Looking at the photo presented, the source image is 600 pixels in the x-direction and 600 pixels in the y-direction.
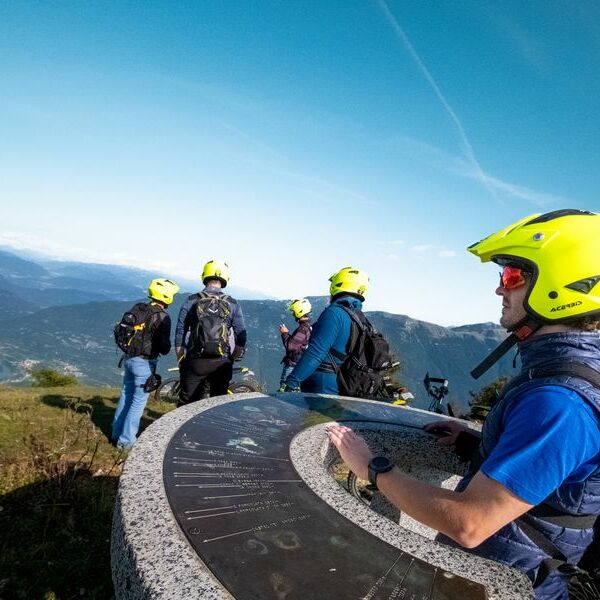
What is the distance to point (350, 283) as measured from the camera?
17.3 ft

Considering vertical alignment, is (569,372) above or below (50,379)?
above

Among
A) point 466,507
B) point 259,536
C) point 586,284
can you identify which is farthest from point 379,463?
point 586,284

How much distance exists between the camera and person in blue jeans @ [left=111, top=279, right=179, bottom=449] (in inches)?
285

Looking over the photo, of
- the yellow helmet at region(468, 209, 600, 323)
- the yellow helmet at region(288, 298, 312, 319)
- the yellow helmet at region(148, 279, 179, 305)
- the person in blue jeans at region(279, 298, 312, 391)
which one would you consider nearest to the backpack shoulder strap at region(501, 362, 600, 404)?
the yellow helmet at region(468, 209, 600, 323)

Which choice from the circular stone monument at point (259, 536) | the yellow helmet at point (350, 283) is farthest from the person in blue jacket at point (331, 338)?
the circular stone monument at point (259, 536)

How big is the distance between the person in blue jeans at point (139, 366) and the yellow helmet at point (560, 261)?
6.04m

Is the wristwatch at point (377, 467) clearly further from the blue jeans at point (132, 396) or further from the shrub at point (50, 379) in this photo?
the shrub at point (50, 379)

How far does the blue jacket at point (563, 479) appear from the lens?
1586 mm

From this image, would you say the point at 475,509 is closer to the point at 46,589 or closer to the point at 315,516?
the point at 315,516

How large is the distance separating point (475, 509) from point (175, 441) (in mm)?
2272

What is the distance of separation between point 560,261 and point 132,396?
7.05 meters

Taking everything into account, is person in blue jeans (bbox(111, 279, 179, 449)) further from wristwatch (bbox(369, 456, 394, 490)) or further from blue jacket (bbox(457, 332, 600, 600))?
blue jacket (bbox(457, 332, 600, 600))

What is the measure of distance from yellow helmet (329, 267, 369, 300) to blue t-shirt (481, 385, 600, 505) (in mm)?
3744

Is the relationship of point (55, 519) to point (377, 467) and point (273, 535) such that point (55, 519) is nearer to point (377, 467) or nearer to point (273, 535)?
point (273, 535)
